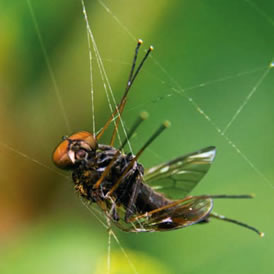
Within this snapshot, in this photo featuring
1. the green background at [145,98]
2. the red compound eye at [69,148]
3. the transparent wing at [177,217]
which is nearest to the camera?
the transparent wing at [177,217]

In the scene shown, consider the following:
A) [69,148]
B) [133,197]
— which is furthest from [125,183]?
[69,148]

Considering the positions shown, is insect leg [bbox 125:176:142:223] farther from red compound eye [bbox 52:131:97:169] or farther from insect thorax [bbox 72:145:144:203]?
red compound eye [bbox 52:131:97:169]

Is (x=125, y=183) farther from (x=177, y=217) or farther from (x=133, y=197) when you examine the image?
(x=177, y=217)

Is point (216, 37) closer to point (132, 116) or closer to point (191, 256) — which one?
point (132, 116)

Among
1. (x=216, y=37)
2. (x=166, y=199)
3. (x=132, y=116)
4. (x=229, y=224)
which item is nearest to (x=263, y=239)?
(x=229, y=224)

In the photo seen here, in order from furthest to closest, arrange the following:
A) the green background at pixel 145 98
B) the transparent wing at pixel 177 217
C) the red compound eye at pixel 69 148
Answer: the green background at pixel 145 98
the red compound eye at pixel 69 148
the transparent wing at pixel 177 217

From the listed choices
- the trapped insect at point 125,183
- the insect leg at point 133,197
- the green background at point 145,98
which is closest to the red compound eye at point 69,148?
the trapped insect at point 125,183

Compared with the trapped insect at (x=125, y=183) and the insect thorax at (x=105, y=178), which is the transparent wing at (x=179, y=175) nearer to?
the trapped insect at (x=125, y=183)
